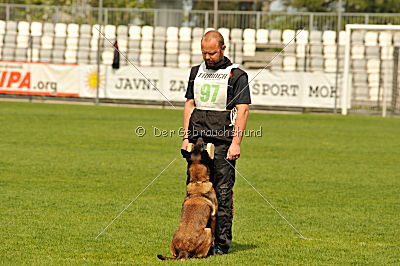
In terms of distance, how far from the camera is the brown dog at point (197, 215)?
23.0 ft

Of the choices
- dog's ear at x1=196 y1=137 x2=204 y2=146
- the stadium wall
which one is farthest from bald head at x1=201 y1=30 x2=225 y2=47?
the stadium wall

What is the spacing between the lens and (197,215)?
706 cm

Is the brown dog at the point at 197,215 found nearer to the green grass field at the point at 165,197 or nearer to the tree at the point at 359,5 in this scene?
the green grass field at the point at 165,197

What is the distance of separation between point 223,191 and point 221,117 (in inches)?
26.0

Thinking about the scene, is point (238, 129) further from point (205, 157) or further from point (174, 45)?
point (174, 45)

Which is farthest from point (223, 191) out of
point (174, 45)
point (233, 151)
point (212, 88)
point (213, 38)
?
point (174, 45)

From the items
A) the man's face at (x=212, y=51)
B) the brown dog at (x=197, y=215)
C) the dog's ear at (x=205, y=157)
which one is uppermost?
the man's face at (x=212, y=51)

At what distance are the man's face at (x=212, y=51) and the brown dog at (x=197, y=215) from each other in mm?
706

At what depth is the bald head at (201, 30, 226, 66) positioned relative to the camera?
7293 millimetres

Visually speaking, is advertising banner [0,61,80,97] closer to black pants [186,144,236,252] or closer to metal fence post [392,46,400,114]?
metal fence post [392,46,400,114]

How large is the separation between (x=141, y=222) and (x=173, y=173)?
5.32 meters

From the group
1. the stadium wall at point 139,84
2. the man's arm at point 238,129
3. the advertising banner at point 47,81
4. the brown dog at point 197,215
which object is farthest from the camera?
the advertising banner at point 47,81

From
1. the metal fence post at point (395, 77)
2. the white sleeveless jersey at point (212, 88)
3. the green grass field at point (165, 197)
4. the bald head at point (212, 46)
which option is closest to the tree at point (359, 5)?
the metal fence post at point (395, 77)

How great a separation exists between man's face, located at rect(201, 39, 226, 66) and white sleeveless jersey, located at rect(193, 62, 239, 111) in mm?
118
